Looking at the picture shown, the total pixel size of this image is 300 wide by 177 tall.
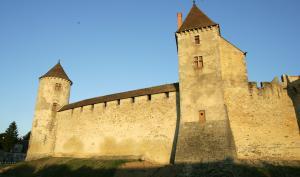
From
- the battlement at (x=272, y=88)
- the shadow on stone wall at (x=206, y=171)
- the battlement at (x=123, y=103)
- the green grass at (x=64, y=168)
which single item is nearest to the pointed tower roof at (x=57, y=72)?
the battlement at (x=123, y=103)

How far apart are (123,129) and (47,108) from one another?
10.7m

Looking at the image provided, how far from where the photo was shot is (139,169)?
15.6 metres

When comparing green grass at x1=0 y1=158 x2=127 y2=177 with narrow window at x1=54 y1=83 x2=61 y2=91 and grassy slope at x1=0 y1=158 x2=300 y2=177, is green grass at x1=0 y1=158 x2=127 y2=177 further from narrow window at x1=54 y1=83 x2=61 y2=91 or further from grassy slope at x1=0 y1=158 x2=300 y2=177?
narrow window at x1=54 y1=83 x2=61 y2=91

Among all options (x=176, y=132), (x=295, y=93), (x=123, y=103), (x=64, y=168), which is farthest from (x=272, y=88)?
(x=64, y=168)

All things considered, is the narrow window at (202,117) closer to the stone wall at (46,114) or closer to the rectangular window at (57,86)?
the stone wall at (46,114)

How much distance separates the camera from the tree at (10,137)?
41338mm

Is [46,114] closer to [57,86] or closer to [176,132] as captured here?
[57,86]

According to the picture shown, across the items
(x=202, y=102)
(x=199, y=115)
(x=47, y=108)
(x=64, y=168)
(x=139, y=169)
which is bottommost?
(x=64, y=168)

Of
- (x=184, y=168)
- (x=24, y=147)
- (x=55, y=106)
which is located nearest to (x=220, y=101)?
(x=184, y=168)

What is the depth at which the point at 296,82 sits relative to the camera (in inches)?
616

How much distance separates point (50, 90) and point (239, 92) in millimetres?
19896

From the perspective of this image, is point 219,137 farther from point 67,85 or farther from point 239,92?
point 67,85

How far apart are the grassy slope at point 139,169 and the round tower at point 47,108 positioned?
2.31 m

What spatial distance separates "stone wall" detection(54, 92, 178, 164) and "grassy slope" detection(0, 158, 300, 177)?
1.44 metres
